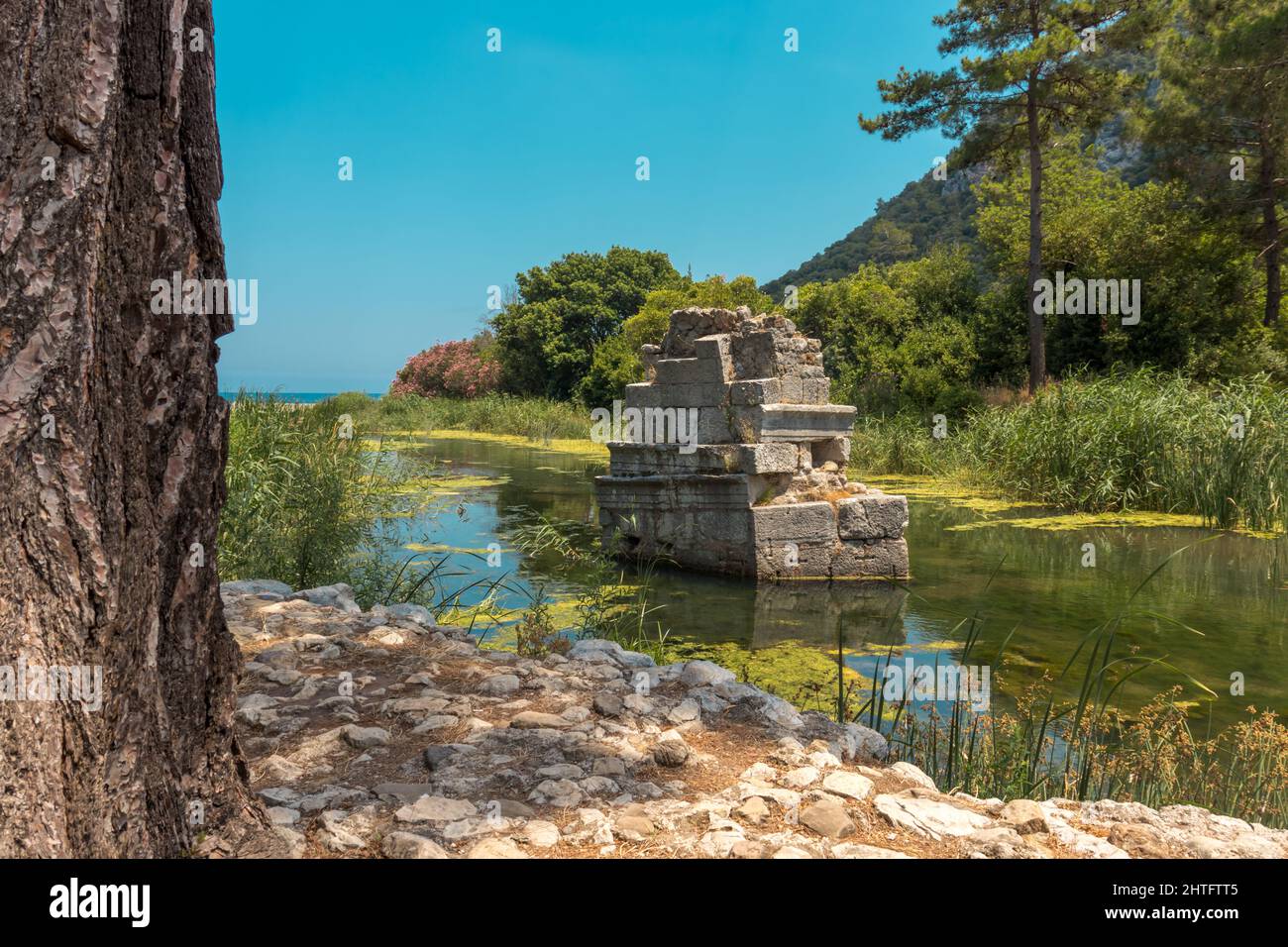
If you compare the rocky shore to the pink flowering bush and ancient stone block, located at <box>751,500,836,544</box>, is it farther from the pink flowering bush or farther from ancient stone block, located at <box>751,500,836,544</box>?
the pink flowering bush

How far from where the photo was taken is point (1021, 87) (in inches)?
633

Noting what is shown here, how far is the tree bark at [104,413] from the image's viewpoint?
144cm

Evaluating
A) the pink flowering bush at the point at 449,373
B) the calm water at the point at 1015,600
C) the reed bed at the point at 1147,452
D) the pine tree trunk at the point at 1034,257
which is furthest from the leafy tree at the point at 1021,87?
the pink flowering bush at the point at 449,373

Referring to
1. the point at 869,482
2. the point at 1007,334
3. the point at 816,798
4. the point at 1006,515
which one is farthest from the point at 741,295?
the point at 816,798

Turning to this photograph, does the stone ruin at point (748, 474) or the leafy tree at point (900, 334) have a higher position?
the leafy tree at point (900, 334)

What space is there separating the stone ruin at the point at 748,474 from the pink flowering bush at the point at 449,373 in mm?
25904

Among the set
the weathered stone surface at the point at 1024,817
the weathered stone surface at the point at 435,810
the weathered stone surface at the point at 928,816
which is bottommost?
the weathered stone surface at the point at 1024,817

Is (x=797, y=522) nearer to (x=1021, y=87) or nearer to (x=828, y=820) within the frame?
(x=828, y=820)

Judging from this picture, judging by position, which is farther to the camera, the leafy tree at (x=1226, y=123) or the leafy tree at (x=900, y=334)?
the leafy tree at (x=900, y=334)

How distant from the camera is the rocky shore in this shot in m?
2.10

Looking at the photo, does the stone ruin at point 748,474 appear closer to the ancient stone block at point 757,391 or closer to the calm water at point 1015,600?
the ancient stone block at point 757,391

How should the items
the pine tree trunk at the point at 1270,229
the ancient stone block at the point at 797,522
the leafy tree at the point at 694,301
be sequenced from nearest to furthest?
the ancient stone block at the point at 797,522
the pine tree trunk at the point at 1270,229
the leafy tree at the point at 694,301

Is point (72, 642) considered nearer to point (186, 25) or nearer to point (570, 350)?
point (186, 25)

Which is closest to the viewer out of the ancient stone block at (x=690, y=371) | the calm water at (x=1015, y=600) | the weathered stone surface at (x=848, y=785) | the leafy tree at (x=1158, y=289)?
the weathered stone surface at (x=848, y=785)
